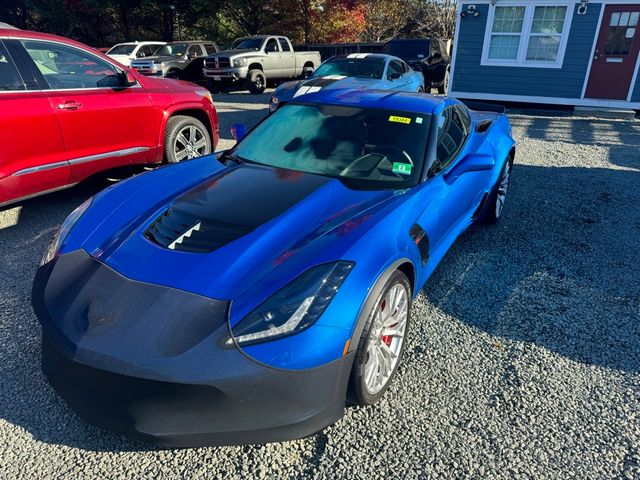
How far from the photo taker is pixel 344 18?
933 inches

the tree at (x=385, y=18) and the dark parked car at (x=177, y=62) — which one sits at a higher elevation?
the tree at (x=385, y=18)

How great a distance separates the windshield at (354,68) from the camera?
923 centimetres

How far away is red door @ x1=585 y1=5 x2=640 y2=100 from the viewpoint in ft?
35.1

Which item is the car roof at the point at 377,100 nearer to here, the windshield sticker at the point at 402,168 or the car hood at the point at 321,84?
the windshield sticker at the point at 402,168

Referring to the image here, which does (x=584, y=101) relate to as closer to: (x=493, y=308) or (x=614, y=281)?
(x=614, y=281)

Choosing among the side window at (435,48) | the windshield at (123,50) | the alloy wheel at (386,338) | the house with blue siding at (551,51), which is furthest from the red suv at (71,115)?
the windshield at (123,50)

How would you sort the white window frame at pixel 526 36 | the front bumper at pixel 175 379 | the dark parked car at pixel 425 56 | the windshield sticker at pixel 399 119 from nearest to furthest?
the front bumper at pixel 175 379 → the windshield sticker at pixel 399 119 → the white window frame at pixel 526 36 → the dark parked car at pixel 425 56

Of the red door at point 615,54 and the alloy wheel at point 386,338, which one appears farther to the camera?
the red door at point 615,54

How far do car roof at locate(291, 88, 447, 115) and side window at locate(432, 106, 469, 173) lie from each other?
124mm

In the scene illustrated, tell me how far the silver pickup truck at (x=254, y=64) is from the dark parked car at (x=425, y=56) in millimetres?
4151

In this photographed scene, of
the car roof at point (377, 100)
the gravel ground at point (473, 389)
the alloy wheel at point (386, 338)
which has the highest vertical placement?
the car roof at point (377, 100)

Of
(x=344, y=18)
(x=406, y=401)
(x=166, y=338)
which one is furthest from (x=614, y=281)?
(x=344, y=18)

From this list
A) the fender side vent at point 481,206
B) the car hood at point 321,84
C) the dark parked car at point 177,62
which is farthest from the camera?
the dark parked car at point 177,62

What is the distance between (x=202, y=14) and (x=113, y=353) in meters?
26.8
